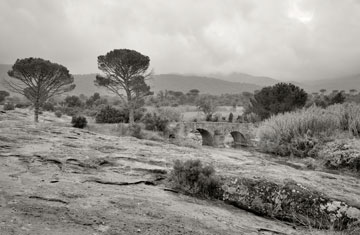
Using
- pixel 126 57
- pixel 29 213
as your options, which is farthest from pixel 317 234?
pixel 126 57

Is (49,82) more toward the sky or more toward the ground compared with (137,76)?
more toward the ground

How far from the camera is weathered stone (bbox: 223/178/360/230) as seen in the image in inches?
171

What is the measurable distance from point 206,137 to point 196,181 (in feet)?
71.7

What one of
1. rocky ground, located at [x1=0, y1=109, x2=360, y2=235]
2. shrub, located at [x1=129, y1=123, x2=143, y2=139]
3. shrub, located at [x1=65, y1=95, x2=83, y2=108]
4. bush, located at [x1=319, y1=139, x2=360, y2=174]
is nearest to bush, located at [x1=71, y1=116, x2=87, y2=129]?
shrub, located at [x1=129, y1=123, x2=143, y2=139]

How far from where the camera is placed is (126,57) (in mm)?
26109

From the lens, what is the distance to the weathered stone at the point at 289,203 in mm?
4340

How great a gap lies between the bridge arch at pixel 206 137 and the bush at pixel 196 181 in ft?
67.1

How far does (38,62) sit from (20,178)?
2219cm

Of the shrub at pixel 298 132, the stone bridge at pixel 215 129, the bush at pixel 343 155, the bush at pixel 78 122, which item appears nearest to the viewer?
the bush at pixel 343 155

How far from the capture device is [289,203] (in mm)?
4668

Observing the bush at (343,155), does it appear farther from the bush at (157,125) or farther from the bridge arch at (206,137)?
the bush at (157,125)

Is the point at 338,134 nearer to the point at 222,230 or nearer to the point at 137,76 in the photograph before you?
the point at 222,230

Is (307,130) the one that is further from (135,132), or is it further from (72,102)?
(72,102)

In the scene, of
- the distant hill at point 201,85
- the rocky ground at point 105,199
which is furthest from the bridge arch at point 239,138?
the distant hill at point 201,85
